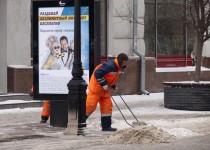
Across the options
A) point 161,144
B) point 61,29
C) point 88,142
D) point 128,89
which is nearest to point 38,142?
point 88,142

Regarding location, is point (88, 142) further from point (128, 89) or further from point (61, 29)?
point (128, 89)

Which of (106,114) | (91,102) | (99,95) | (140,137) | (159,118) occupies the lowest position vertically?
(159,118)

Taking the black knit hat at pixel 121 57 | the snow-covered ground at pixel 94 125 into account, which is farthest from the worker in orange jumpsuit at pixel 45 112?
the black knit hat at pixel 121 57

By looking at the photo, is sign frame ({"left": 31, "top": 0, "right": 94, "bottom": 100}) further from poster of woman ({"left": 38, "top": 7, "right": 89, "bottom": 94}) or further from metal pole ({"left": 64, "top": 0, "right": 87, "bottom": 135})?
metal pole ({"left": 64, "top": 0, "right": 87, "bottom": 135})

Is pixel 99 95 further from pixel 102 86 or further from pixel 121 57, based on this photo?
pixel 121 57

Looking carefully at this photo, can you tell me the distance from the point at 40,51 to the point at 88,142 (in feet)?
10.9

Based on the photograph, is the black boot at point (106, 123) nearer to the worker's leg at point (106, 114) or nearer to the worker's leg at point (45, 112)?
the worker's leg at point (106, 114)

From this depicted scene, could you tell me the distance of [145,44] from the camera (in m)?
25.3

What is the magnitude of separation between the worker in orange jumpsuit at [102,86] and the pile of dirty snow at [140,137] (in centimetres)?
170

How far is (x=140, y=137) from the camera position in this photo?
12.0m

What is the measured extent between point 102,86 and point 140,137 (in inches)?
82.5

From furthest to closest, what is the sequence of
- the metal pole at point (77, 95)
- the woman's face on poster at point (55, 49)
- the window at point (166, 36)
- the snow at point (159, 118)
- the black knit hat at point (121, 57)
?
the window at point (166, 36)
the woman's face on poster at point (55, 49)
the snow at point (159, 118)
the black knit hat at point (121, 57)
the metal pole at point (77, 95)

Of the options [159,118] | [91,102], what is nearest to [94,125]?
[91,102]

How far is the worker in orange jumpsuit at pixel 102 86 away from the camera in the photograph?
1375 cm
